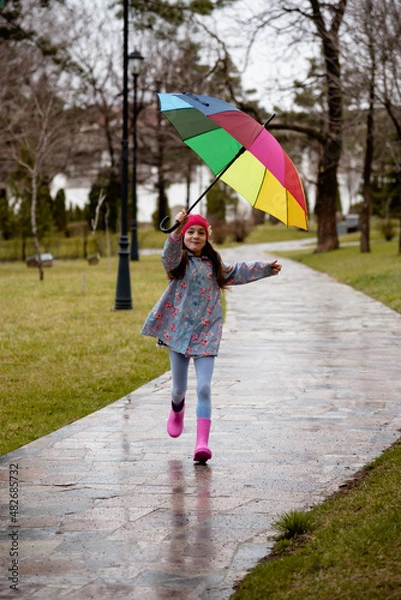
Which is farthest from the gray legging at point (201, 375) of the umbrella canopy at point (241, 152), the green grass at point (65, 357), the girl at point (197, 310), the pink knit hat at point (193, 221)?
the green grass at point (65, 357)

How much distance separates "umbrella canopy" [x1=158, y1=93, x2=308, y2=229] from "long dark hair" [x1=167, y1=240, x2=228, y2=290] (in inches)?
15.5

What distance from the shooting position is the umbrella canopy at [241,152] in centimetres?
563

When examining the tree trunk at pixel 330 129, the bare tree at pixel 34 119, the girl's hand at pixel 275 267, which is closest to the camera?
the girl's hand at pixel 275 267

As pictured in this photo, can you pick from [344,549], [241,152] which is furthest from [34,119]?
[344,549]

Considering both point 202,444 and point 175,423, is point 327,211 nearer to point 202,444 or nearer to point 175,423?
point 175,423

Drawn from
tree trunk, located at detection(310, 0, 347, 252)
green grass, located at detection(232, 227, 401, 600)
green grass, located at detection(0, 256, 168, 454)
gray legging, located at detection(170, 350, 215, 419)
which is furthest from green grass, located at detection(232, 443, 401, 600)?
tree trunk, located at detection(310, 0, 347, 252)

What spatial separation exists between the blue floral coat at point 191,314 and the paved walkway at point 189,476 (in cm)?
73

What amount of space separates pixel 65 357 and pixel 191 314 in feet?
15.9

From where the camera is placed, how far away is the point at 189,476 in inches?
212

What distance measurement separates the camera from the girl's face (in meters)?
5.69

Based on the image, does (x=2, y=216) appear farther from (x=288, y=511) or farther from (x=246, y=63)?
(x=288, y=511)

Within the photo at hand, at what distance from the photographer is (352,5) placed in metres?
23.5

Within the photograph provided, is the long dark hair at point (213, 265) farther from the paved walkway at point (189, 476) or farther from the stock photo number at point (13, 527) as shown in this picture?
the stock photo number at point (13, 527)

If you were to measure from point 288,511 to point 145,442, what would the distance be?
175 centimetres
